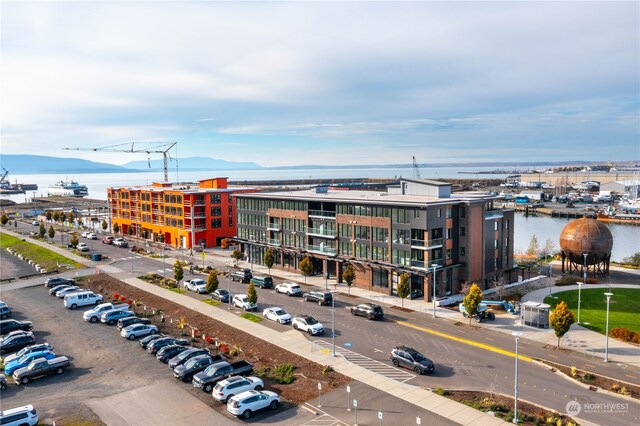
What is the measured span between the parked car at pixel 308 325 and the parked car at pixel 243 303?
8.34 m

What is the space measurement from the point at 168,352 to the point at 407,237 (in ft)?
108

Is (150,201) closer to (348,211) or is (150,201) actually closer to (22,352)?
(348,211)

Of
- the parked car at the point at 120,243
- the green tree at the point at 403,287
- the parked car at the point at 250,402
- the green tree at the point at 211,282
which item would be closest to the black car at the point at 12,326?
the green tree at the point at 211,282

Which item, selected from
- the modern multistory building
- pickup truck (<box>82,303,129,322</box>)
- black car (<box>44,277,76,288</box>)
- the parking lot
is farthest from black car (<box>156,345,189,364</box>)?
black car (<box>44,277,76,288</box>)

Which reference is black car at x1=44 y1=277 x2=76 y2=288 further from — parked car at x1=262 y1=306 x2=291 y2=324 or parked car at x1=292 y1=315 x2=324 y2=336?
parked car at x1=292 y1=315 x2=324 y2=336

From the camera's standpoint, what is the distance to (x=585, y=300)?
58125mm

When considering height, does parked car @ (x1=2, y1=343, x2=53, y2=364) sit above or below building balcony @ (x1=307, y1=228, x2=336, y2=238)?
below

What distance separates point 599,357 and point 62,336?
50870 millimetres

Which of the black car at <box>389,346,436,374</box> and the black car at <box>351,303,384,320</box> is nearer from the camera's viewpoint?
the black car at <box>389,346,436,374</box>

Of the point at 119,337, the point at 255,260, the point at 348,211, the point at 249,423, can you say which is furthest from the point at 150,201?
the point at 249,423

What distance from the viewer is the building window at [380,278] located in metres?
63.6

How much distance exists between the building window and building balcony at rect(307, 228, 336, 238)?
9.26m

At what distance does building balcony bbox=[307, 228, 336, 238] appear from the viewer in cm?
7112

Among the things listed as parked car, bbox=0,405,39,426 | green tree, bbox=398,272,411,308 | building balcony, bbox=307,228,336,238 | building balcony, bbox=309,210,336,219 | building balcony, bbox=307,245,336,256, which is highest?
building balcony, bbox=309,210,336,219
